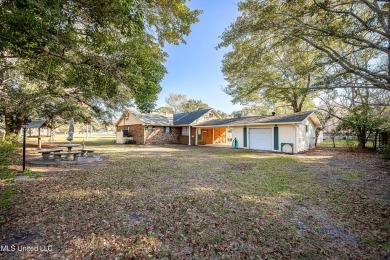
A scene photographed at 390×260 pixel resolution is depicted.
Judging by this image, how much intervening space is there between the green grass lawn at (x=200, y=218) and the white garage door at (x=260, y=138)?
32.8 feet

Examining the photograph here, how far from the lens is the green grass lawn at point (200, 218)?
9.53 feet

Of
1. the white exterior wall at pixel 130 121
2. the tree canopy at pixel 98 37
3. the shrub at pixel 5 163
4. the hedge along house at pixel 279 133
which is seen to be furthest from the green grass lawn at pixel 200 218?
the white exterior wall at pixel 130 121

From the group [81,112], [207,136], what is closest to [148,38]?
[81,112]

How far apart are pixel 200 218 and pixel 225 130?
22242 mm

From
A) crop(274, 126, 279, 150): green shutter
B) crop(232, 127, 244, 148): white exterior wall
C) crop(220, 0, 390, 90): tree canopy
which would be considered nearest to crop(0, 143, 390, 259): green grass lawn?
crop(220, 0, 390, 90): tree canopy

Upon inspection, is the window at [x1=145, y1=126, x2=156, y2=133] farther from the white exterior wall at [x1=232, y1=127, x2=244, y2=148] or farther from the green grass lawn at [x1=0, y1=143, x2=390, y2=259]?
the green grass lawn at [x1=0, y1=143, x2=390, y2=259]

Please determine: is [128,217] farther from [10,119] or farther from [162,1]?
[10,119]

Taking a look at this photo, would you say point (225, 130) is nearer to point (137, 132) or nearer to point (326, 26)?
point (137, 132)

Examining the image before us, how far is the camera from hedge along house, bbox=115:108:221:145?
22.8 metres

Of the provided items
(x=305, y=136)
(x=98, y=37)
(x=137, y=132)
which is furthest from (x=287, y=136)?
(x=137, y=132)

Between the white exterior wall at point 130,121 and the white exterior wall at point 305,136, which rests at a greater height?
the white exterior wall at point 130,121

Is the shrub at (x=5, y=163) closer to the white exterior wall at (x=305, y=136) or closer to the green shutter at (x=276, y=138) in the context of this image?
the green shutter at (x=276, y=138)

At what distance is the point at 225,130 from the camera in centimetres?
2561

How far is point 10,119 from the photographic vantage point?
1538cm
